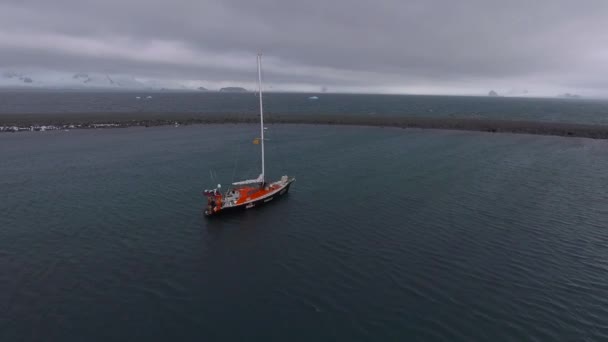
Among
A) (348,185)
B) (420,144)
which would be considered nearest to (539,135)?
(420,144)

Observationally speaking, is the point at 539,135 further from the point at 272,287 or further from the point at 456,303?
the point at 272,287

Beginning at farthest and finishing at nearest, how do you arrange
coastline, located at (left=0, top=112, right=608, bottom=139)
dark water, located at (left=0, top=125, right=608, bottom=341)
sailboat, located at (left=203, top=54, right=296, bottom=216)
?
1. coastline, located at (left=0, top=112, right=608, bottom=139)
2. sailboat, located at (left=203, top=54, right=296, bottom=216)
3. dark water, located at (left=0, top=125, right=608, bottom=341)

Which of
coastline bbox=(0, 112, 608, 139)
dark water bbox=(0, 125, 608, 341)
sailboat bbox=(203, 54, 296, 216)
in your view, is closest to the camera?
dark water bbox=(0, 125, 608, 341)

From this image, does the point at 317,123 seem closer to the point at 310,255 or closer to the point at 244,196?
the point at 244,196

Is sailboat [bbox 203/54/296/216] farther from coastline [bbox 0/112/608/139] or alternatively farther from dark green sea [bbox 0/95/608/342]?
coastline [bbox 0/112/608/139]

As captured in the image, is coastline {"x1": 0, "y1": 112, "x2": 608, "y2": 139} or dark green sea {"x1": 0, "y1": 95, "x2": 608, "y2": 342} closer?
dark green sea {"x1": 0, "y1": 95, "x2": 608, "y2": 342}

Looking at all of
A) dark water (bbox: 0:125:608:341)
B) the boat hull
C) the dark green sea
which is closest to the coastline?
the dark green sea
